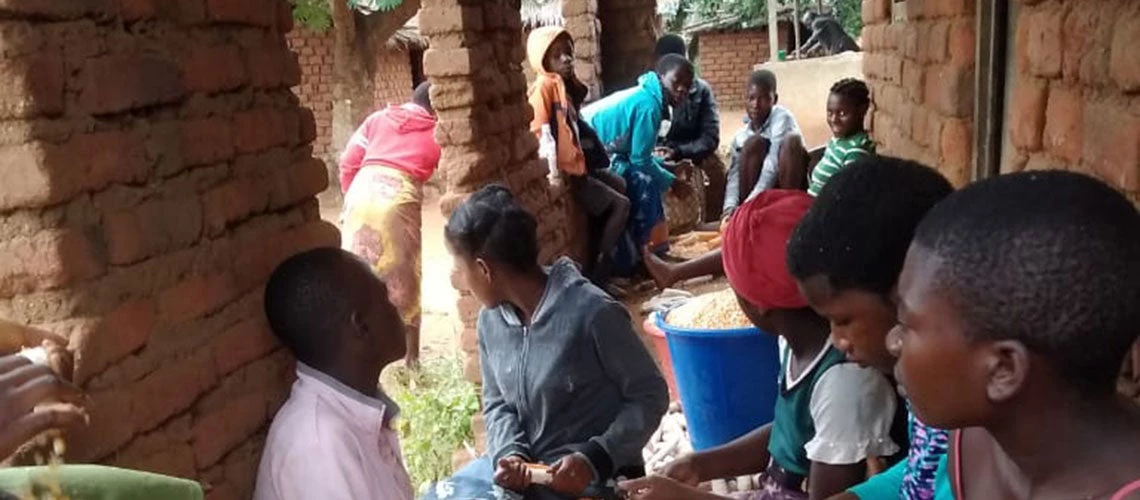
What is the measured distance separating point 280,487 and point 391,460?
0.85ft

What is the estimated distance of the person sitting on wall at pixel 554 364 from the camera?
255cm

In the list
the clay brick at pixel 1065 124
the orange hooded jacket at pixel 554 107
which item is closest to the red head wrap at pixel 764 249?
the clay brick at pixel 1065 124

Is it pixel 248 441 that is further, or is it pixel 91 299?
pixel 248 441

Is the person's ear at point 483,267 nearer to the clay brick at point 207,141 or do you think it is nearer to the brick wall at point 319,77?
the clay brick at point 207,141

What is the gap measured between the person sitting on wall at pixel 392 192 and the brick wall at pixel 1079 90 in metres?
3.47

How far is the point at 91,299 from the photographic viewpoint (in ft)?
5.30

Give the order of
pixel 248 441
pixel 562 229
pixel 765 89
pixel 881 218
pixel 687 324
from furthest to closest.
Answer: pixel 765 89
pixel 562 229
pixel 687 324
pixel 248 441
pixel 881 218

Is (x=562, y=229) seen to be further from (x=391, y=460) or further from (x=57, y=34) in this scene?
(x=57, y=34)

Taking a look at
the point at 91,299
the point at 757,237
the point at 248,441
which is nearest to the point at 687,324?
the point at 757,237

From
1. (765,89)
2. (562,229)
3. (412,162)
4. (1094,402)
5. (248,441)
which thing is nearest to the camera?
Answer: (1094,402)

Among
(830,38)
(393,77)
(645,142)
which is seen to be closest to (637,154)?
(645,142)

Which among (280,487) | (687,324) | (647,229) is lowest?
(647,229)

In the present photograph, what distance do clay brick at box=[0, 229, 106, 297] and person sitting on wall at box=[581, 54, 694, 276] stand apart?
19.0 ft

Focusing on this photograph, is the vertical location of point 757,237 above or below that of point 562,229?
above
